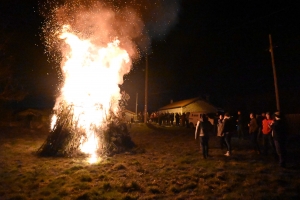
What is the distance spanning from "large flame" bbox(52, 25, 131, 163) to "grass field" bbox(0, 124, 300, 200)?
3.91 meters

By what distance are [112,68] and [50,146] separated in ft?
18.6

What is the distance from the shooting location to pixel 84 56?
50.7 feet

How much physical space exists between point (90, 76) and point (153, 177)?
8.73 meters

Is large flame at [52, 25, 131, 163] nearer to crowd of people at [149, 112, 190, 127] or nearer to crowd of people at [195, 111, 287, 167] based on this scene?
crowd of people at [195, 111, 287, 167]

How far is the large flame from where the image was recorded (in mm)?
15086

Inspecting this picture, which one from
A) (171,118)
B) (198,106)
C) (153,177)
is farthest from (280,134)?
(198,106)

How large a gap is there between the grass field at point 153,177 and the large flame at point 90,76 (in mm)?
3907

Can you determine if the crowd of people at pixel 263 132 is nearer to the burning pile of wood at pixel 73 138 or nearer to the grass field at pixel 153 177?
the grass field at pixel 153 177

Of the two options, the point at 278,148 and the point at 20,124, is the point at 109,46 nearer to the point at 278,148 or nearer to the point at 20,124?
the point at 278,148

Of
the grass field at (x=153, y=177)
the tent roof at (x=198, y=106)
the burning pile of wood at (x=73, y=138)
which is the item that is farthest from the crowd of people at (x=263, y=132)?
the tent roof at (x=198, y=106)

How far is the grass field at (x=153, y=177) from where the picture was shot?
6898mm

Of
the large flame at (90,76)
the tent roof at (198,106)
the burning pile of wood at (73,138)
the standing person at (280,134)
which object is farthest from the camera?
the tent roof at (198,106)

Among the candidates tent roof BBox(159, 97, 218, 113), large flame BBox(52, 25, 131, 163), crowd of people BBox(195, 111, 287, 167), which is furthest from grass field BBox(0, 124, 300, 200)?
tent roof BBox(159, 97, 218, 113)

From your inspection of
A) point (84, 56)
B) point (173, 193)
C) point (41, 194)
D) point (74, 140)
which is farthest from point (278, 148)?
point (84, 56)
